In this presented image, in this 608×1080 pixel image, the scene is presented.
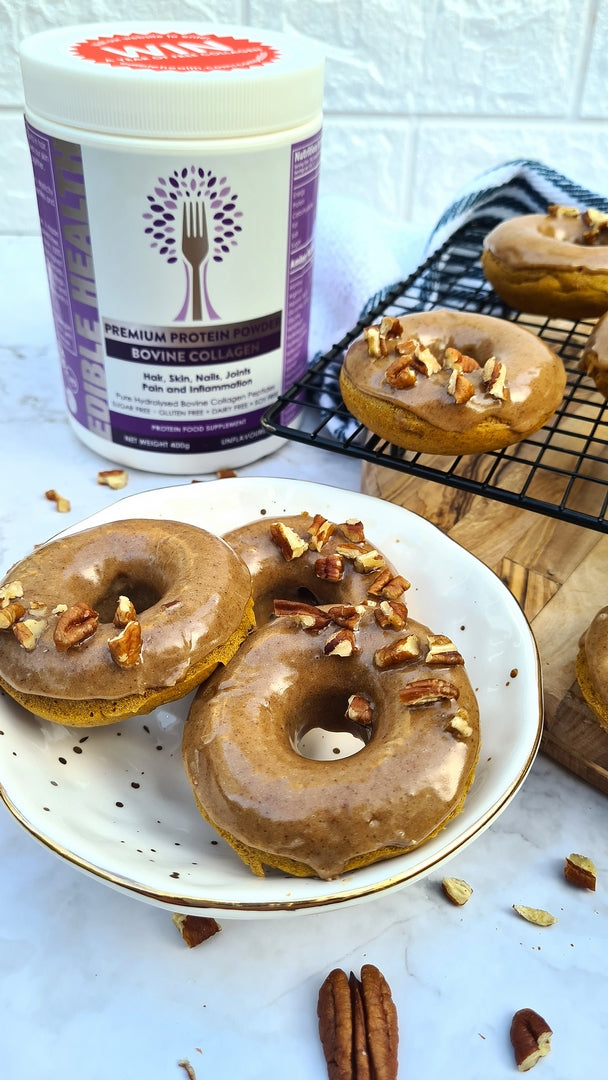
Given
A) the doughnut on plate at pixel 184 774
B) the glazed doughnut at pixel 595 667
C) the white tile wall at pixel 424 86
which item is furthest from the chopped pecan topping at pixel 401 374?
the white tile wall at pixel 424 86

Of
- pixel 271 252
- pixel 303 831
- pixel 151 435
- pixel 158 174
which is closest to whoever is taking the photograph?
pixel 303 831

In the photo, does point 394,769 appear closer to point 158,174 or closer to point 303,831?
point 303,831

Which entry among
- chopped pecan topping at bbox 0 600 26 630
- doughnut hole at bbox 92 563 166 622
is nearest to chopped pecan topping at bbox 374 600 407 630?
doughnut hole at bbox 92 563 166 622

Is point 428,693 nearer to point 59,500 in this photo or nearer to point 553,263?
point 59,500

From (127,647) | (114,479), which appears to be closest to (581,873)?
(127,647)

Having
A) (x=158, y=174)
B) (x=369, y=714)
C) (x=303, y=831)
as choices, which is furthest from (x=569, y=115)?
(x=303, y=831)

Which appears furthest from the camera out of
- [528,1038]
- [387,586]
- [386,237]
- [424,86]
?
[424,86]

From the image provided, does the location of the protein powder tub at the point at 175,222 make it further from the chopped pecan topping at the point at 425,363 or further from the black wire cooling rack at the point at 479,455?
the chopped pecan topping at the point at 425,363

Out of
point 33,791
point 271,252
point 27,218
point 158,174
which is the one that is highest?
point 158,174
